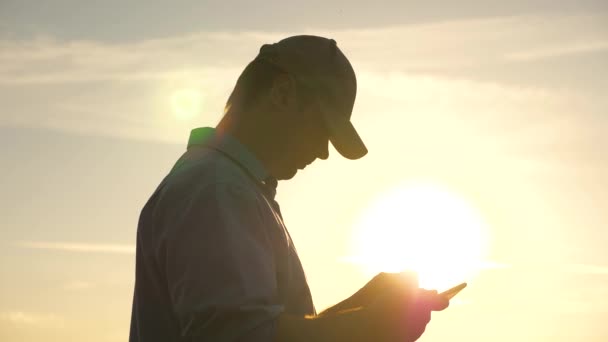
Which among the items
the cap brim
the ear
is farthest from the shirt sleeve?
the cap brim

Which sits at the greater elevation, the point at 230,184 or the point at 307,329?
the point at 230,184

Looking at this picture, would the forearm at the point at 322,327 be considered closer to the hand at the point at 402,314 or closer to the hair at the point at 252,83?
the hand at the point at 402,314

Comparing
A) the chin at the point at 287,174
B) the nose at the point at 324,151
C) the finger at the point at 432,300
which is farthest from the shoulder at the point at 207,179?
the finger at the point at 432,300

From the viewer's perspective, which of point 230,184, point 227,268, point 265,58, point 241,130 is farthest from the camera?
point 265,58

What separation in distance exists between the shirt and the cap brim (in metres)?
0.56

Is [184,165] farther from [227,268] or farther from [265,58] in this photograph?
[265,58]

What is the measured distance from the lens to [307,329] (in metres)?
3.75

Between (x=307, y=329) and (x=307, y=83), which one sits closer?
(x=307, y=329)

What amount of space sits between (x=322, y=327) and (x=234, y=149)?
97 centimetres

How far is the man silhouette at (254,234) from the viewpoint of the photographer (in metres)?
3.62

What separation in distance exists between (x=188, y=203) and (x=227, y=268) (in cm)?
34

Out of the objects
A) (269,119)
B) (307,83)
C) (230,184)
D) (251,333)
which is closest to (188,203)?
(230,184)

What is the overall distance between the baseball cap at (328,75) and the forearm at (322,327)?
1137 millimetres

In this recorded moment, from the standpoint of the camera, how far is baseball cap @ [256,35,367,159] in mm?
4734
